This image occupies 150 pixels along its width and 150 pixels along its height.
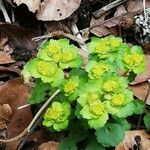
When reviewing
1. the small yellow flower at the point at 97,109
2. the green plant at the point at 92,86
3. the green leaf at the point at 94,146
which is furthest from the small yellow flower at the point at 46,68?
the green leaf at the point at 94,146

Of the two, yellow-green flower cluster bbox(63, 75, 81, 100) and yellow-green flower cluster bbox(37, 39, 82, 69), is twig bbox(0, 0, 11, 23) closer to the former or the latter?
yellow-green flower cluster bbox(37, 39, 82, 69)

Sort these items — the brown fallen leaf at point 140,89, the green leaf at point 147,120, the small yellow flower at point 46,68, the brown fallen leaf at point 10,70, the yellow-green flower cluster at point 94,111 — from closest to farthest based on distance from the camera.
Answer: the yellow-green flower cluster at point 94,111 < the small yellow flower at point 46,68 < the green leaf at point 147,120 < the brown fallen leaf at point 140,89 < the brown fallen leaf at point 10,70

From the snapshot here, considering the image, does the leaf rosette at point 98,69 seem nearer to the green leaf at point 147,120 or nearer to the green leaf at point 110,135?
the green leaf at point 110,135

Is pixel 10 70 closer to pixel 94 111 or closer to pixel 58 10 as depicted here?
pixel 58 10

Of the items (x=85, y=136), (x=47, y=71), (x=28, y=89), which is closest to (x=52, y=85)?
(x=47, y=71)

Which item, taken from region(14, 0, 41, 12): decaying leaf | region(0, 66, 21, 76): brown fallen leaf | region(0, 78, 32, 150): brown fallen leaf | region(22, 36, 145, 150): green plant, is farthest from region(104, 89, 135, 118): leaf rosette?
region(14, 0, 41, 12): decaying leaf

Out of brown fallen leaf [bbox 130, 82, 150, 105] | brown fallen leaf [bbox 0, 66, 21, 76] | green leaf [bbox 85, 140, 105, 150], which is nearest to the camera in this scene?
green leaf [bbox 85, 140, 105, 150]

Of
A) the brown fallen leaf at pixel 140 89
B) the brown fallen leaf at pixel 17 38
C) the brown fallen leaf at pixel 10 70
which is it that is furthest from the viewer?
the brown fallen leaf at pixel 17 38

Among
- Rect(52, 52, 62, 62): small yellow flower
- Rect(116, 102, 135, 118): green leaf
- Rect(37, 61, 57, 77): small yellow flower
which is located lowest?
Rect(116, 102, 135, 118): green leaf

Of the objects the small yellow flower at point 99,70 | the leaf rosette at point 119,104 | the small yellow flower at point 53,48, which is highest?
the small yellow flower at point 53,48
